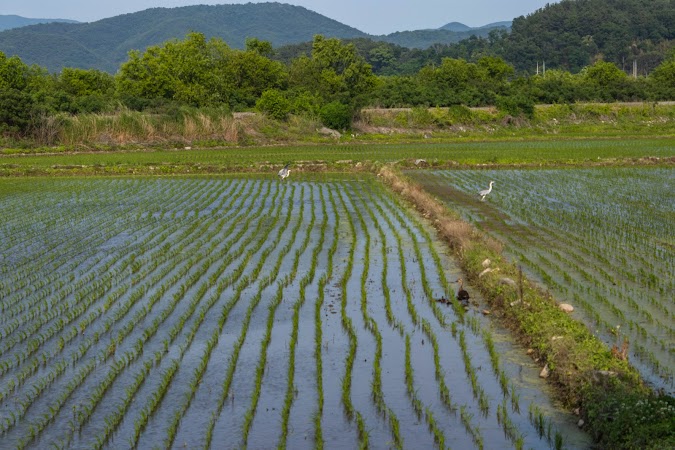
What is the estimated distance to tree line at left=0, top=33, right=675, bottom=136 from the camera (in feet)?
148

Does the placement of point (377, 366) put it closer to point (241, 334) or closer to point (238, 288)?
point (241, 334)

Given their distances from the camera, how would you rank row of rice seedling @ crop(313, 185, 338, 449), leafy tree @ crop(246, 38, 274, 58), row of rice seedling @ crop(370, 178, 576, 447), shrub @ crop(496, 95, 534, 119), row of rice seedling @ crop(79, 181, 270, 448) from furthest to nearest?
leafy tree @ crop(246, 38, 274, 58) → shrub @ crop(496, 95, 534, 119) → row of rice seedling @ crop(79, 181, 270, 448) → row of rice seedling @ crop(370, 178, 576, 447) → row of rice seedling @ crop(313, 185, 338, 449)

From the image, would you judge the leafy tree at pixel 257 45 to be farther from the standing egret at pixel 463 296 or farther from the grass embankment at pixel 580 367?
the standing egret at pixel 463 296

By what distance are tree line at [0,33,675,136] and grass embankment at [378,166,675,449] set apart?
3323 cm

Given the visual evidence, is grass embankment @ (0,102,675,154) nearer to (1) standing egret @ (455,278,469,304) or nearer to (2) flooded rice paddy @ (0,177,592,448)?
(2) flooded rice paddy @ (0,177,592,448)

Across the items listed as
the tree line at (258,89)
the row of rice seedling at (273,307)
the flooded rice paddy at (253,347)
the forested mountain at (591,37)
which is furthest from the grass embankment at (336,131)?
the forested mountain at (591,37)

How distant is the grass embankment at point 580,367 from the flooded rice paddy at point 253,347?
0.65ft

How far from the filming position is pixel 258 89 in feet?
185

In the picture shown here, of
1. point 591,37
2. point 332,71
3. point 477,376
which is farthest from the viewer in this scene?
point 591,37

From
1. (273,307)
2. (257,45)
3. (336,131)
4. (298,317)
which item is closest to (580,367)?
(298,317)

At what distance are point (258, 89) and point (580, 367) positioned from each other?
51.0 meters

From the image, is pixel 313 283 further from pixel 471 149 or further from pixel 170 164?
pixel 471 149

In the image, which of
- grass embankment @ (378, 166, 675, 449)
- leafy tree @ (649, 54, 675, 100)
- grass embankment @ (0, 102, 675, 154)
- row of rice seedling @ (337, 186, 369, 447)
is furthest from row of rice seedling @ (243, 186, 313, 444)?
leafy tree @ (649, 54, 675, 100)

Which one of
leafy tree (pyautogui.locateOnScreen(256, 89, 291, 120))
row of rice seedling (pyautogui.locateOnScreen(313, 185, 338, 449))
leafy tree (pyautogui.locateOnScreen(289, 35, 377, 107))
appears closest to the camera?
row of rice seedling (pyautogui.locateOnScreen(313, 185, 338, 449))
